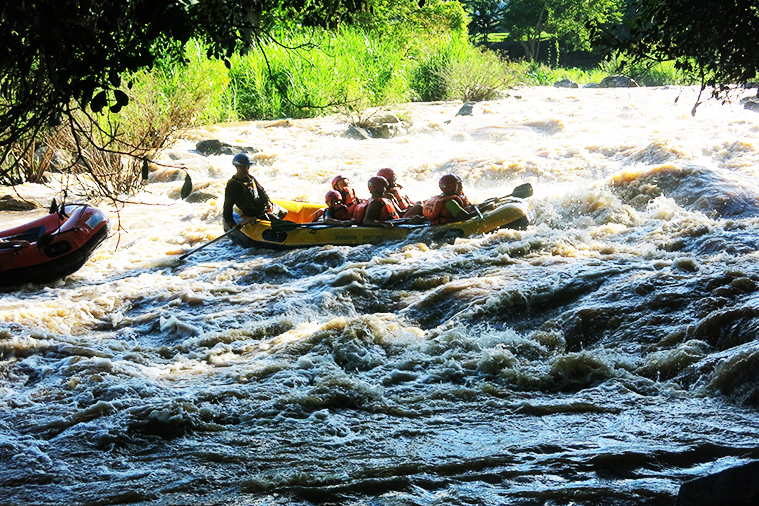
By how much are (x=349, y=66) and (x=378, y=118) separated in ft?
5.09

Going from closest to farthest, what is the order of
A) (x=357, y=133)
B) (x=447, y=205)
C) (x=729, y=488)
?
(x=729, y=488)
(x=447, y=205)
(x=357, y=133)

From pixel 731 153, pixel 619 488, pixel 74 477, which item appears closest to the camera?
Answer: pixel 619 488

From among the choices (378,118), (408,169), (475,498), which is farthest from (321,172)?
(475,498)

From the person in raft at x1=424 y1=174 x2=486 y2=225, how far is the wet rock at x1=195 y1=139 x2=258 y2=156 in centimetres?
599

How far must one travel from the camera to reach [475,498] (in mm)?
3057

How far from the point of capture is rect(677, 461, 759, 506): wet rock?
2.20m

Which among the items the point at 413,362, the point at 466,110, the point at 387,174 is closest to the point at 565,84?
the point at 466,110

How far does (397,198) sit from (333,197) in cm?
69

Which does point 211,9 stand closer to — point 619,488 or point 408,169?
point 619,488

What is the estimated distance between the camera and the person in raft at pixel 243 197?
8227mm

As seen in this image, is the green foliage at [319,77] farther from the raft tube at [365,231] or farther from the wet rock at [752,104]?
the wet rock at [752,104]

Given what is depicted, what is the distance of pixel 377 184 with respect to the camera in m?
7.59

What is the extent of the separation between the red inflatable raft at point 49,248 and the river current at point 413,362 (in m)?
0.17

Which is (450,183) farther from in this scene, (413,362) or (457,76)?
(457,76)
